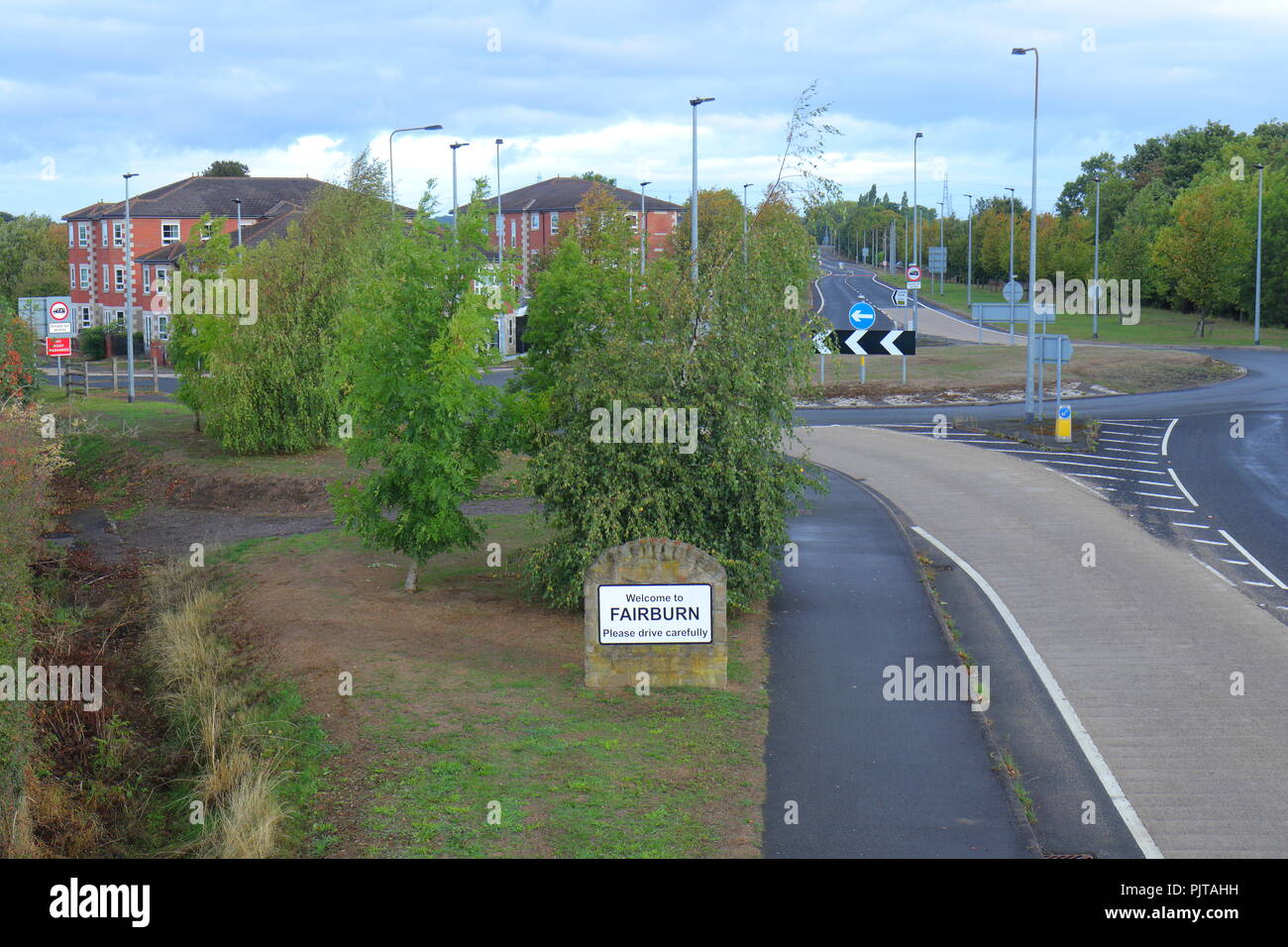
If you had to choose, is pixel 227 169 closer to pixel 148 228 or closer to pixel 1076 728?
→ pixel 148 228

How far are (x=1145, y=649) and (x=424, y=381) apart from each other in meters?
8.97

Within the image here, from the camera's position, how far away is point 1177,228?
67938mm

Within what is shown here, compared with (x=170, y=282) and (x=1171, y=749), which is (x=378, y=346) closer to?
(x=1171, y=749)

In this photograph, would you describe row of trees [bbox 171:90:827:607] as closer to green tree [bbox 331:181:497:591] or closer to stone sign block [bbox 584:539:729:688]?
green tree [bbox 331:181:497:591]

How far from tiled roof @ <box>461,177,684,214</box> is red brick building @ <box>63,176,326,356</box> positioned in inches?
566

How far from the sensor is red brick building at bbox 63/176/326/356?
6650 cm

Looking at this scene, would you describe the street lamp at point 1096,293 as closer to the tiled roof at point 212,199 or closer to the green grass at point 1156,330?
the green grass at point 1156,330

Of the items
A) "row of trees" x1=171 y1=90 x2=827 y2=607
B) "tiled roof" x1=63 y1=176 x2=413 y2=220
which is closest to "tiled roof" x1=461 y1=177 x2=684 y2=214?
"tiled roof" x1=63 y1=176 x2=413 y2=220

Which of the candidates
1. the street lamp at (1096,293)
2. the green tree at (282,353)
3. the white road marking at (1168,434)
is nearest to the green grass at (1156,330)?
the street lamp at (1096,293)

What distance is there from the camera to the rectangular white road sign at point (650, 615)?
12.2 m

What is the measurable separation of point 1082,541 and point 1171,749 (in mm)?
8946

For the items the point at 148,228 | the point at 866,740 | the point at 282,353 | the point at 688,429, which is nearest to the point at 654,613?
the point at 866,740

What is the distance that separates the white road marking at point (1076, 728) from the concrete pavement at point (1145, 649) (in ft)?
0.18

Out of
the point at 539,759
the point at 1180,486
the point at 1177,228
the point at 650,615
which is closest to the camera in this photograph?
the point at 539,759
